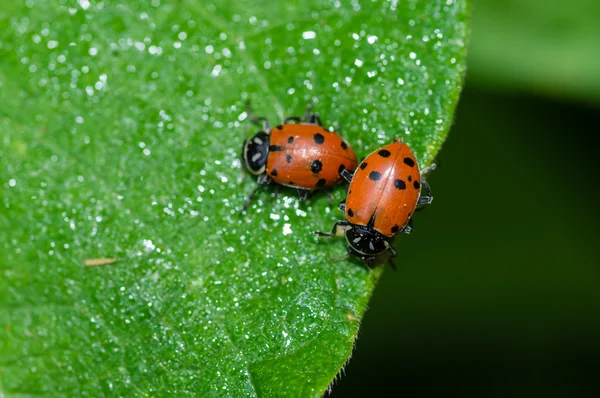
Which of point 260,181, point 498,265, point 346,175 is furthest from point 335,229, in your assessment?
point 498,265

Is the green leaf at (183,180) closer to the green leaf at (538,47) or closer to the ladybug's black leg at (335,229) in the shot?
the ladybug's black leg at (335,229)

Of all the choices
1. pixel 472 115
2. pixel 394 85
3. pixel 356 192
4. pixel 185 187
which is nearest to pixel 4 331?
pixel 185 187

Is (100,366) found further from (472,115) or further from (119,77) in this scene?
(472,115)

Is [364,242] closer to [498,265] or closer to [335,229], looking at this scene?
[335,229]

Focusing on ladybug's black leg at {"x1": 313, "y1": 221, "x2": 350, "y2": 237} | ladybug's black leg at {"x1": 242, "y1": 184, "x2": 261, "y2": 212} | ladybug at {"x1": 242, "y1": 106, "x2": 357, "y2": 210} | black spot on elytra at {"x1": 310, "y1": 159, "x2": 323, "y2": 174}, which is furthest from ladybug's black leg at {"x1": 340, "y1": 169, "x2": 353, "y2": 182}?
ladybug's black leg at {"x1": 242, "y1": 184, "x2": 261, "y2": 212}

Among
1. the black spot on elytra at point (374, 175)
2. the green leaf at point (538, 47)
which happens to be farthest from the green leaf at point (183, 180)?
the green leaf at point (538, 47)

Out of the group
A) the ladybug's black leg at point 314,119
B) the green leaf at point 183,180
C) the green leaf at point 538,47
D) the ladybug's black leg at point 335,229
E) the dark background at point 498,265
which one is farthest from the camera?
the dark background at point 498,265
